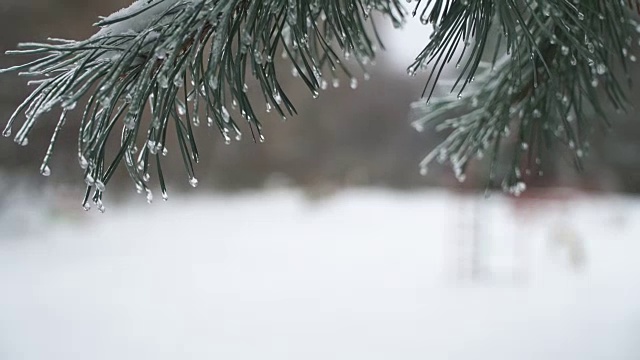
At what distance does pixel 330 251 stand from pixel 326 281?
0.40m

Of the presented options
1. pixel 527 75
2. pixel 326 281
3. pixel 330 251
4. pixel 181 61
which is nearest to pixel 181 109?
pixel 181 61

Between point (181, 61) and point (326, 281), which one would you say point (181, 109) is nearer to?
point (181, 61)

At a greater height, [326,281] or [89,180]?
[89,180]

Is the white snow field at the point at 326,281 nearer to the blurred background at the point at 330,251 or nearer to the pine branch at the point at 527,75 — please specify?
the blurred background at the point at 330,251

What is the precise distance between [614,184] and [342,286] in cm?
148

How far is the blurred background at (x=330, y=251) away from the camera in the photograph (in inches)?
106

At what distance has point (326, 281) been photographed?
11.3 ft

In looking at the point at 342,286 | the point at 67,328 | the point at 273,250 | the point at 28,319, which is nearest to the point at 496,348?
the point at 342,286

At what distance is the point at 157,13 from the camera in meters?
0.27

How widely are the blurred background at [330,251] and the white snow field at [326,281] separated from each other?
1 cm

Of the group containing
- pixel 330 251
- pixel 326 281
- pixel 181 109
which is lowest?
pixel 326 281

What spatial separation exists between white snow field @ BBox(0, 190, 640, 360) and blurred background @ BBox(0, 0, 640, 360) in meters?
0.01

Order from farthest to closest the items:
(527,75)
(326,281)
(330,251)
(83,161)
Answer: (330,251) < (326,281) < (527,75) < (83,161)

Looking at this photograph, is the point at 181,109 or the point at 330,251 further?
the point at 330,251
